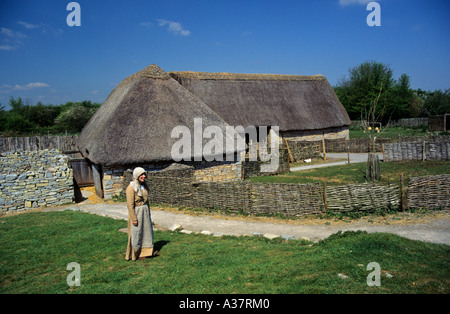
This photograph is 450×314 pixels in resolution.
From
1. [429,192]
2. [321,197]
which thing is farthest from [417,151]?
[321,197]

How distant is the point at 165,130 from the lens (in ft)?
48.7

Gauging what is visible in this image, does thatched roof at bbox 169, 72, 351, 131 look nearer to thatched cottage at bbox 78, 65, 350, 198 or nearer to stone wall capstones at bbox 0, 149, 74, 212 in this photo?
thatched cottage at bbox 78, 65, 350, 198

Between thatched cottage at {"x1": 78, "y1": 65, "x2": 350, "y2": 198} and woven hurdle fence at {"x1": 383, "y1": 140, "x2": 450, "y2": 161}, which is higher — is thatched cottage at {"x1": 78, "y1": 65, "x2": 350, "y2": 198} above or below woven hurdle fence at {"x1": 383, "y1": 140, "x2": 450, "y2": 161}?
above

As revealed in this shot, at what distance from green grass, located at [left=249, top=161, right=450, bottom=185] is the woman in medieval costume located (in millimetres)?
9761

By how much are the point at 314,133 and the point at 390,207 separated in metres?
18.1

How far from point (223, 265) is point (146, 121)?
10.6m

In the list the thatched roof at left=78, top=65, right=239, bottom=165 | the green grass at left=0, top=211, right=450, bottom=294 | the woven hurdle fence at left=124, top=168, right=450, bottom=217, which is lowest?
the green grass at left=0, top=211, right=450, bottom=294

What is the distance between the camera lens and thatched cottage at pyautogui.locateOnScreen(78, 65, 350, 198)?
45.5 feet

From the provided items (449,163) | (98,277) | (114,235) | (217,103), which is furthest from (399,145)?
(98,277)

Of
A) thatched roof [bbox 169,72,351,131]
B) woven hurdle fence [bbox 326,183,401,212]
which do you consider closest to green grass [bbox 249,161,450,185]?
woven hurdle fence [bbox 326,183,401,212]

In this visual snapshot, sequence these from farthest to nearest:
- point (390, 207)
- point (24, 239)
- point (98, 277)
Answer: point (390, 207) → point (24, 239) → point (98, 277)

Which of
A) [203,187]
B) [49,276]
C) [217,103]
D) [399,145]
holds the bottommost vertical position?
[49,276]

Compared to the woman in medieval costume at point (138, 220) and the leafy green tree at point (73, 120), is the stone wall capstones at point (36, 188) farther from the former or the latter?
the leafy green tree at point (73, 120)
